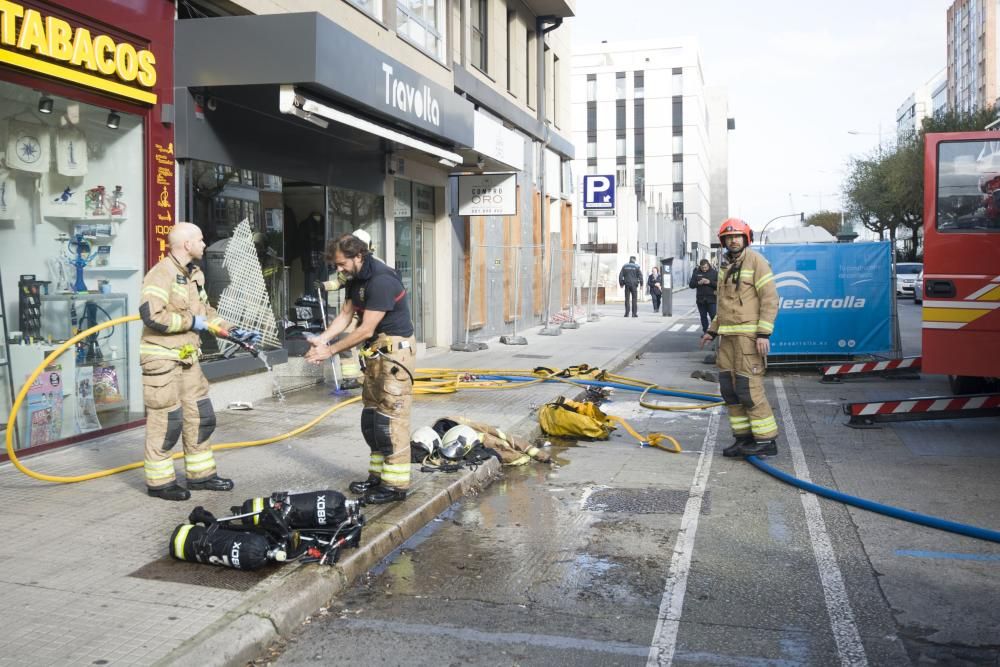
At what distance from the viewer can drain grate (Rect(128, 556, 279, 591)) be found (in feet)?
15.8

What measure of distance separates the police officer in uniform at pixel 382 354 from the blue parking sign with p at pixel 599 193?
17.1 metres

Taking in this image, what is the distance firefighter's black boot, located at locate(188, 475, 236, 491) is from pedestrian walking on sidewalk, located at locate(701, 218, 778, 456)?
421cm

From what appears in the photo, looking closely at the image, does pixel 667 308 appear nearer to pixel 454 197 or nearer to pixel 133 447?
pixel 454 197

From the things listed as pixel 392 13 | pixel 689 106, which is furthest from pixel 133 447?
pixel 689 106

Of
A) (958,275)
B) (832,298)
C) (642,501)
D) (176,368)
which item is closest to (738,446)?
(642,501)

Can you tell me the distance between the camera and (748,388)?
8.23 meters

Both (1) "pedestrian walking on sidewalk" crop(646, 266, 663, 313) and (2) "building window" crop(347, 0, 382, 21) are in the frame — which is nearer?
(2) "building window" crop(347, 0, 382, 21)

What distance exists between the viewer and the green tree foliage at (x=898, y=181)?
167 ft

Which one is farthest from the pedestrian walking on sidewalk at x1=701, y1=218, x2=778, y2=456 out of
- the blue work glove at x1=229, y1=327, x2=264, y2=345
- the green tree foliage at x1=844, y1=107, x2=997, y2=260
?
the green tree foliage at x1=844, y1=107, x2=997, y2=260

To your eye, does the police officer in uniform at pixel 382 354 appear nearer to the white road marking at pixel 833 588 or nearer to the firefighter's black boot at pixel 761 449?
the white road marking at pixel 833 588

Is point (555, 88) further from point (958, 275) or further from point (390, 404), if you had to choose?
point (390, 404)

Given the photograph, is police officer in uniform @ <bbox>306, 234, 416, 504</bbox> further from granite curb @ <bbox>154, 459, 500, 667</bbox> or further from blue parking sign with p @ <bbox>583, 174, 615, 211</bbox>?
blue parking sign with p @ <bbox>583, 174, 615, 211</bbox>

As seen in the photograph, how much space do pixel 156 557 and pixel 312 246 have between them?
307 inches

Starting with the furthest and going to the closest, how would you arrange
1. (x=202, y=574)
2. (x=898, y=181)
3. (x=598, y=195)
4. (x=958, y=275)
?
(x=898, y=181) → (x=598, y=195) → (x=958, y=275) → (x=202, y=574)
